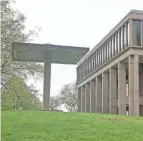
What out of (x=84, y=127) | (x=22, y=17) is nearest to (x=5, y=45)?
(x=22, y=17)

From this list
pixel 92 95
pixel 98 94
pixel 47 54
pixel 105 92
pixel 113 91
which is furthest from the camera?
pixel 92 95

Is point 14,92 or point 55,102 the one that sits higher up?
point 55,102

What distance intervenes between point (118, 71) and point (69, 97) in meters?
40.1

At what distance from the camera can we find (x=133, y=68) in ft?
135

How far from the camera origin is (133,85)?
40688mm

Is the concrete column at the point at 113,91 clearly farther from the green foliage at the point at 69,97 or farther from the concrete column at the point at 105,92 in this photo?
the green foliage at the point at 69,97

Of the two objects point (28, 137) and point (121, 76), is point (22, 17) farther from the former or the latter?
point (28, 137)

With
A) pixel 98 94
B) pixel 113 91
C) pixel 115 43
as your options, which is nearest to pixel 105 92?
pixel 98 94

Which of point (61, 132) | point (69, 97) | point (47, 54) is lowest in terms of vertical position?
point (61, 132)

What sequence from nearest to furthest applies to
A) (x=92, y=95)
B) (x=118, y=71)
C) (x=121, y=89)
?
(x=121, y=89), (x=118, y=71), (x=92, y=95)

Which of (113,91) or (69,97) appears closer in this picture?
(113,91)

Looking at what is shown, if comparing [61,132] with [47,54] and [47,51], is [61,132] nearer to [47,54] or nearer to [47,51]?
[47,51]

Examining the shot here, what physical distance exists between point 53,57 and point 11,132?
2042 cm

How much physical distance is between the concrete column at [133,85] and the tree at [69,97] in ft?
138
